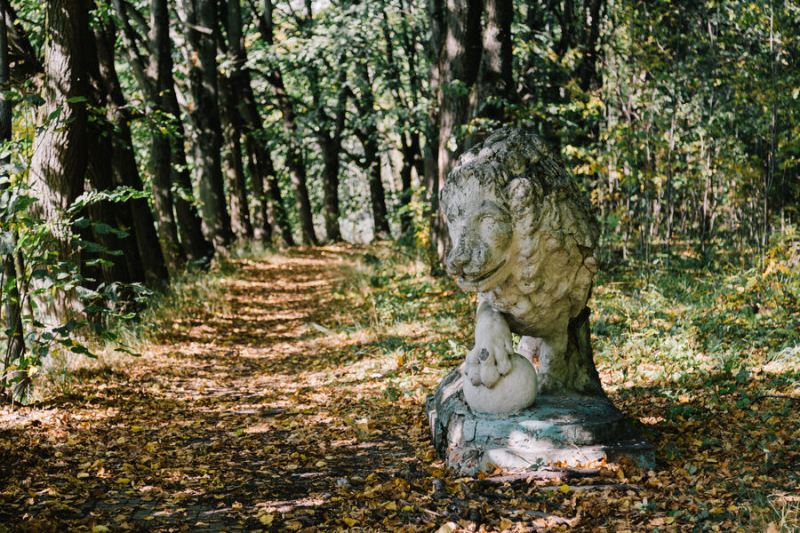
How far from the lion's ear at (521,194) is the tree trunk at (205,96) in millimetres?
11810

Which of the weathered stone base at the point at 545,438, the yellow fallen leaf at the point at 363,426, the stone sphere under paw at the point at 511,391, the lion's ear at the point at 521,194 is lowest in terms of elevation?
the yellow fallen leaf at the point at 363,426

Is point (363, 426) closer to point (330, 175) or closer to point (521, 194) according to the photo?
point (521, 194)

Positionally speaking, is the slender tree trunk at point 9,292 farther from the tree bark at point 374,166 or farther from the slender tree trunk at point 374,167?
the slender tree trunk at point 374,167

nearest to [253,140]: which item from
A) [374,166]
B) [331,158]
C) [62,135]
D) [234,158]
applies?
[331,158]

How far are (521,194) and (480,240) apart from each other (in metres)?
0.39

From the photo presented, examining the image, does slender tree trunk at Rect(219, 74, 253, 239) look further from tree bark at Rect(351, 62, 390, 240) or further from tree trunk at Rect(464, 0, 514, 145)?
tree trunk at Rect(464, 0, 514, 145)

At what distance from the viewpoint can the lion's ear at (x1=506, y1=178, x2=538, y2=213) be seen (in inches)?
162

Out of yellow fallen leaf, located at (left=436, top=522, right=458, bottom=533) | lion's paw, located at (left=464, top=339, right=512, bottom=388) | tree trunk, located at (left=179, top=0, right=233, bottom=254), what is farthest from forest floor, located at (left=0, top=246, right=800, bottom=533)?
tree trunk, located at (left=179, top=0, right=233, bottom=254)

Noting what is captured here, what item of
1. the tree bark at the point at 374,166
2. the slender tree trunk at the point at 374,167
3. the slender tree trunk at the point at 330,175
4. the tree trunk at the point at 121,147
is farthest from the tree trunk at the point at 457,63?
the slender tree trunk at the point at 330,175

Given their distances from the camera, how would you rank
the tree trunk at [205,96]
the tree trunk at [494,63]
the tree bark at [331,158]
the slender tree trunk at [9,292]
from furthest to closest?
1. the tree bark at [331,158]
2. the tree trunk at [205,96]
3. the tree trunk at [494,63]
4. the slender tree trunk at [9,292]

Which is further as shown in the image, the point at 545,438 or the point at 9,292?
the point at 9,292

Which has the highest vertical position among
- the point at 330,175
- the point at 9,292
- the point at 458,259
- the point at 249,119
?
the point at 249,119

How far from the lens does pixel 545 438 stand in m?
4.20

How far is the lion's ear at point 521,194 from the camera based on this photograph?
411cm
